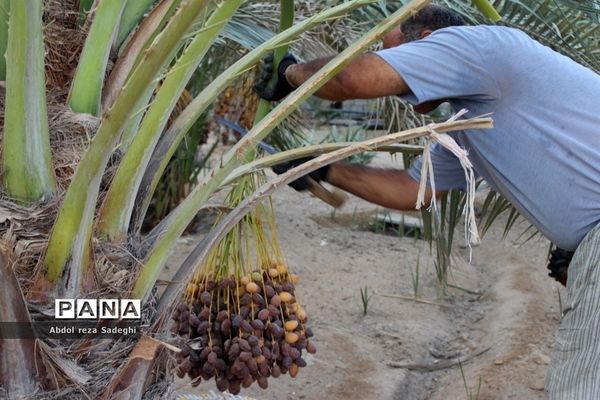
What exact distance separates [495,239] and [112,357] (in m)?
5.15

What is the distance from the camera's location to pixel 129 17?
1.98 metres

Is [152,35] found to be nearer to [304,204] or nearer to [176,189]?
[176,189]

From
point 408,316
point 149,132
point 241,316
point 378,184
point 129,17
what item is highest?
point 129,17

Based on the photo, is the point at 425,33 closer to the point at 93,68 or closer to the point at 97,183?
the point at 93,68

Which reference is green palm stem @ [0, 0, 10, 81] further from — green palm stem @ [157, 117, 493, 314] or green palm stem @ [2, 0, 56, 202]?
green palm stem @ [157, 117, 493, 314]

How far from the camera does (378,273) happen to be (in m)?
5.53

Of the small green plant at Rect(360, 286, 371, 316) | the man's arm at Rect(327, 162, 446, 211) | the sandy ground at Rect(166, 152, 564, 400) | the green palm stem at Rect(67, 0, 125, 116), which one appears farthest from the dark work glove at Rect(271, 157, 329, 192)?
the small green plant at Rect(360, 286, 371, 316)

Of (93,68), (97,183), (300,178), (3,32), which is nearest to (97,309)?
(97,183)

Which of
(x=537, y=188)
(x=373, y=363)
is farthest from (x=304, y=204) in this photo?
(x=537, y=188)

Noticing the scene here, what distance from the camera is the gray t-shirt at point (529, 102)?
2.11 m

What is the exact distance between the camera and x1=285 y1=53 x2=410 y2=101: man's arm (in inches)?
81.1

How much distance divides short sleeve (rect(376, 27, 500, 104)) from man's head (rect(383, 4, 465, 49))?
27 cm

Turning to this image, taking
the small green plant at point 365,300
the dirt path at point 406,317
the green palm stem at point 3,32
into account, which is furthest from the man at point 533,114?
the small green plant at point 365,300

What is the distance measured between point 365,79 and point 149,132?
0.63 metres
